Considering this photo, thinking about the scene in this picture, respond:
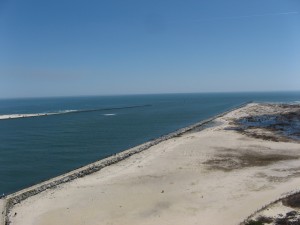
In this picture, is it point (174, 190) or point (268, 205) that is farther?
point (174, 190)

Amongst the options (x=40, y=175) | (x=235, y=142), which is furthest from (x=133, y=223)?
(x=235, y=142)

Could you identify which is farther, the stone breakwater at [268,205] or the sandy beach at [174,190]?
the sandy beach at [174,190]

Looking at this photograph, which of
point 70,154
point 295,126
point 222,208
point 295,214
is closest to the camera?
point 295,214

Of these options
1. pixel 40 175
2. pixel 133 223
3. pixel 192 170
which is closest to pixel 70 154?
pixel 40 175

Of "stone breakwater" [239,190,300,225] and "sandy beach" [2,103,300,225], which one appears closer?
"stone breakwater" [239,190,300,225]

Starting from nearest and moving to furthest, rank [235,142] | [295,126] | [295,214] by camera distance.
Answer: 1. [295,214]
2. [235,142]
3. [295,126]

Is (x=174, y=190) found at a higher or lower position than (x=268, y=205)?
lower

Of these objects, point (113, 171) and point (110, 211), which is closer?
point (110, 211)

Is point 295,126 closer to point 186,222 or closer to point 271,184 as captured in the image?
point 271,184
